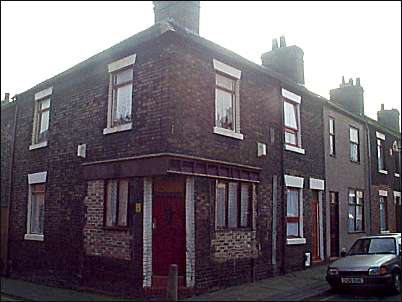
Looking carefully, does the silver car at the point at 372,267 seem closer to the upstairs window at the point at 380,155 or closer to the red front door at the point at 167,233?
the red front door at the point at 167,233

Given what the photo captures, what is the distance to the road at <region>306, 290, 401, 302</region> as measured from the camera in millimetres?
10648

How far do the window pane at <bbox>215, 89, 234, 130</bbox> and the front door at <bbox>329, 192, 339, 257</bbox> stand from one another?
273 inches

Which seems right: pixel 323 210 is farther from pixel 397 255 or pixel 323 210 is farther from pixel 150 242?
pixel 150 242

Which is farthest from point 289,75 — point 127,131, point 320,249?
point 127,131

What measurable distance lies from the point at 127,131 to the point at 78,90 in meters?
2.92

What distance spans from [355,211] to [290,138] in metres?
6.17

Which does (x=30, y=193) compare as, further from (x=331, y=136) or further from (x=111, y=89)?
(x=331, y=136)

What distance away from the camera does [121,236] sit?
11.2m

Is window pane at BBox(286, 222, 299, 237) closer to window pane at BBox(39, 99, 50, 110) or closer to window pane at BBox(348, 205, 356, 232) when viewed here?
window pane at BBox(348, 205, 356, 232)

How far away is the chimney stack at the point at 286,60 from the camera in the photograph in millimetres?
16797

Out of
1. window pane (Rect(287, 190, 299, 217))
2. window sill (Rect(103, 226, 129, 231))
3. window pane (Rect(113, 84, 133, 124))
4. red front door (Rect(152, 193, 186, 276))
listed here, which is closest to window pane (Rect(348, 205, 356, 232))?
window pane (Rect(287, 190, 299, 217))

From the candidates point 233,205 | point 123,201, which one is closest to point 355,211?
point 233,205

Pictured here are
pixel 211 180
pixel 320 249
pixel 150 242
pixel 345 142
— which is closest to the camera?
pixel 150 242

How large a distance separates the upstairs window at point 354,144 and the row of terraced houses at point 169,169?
223cm
